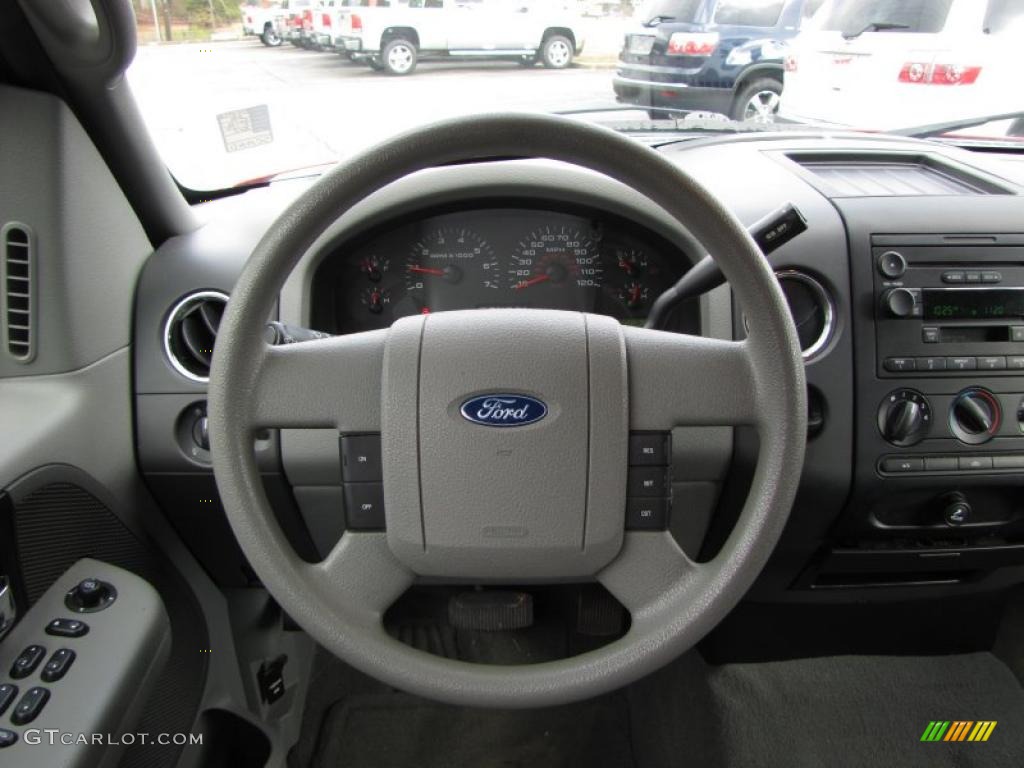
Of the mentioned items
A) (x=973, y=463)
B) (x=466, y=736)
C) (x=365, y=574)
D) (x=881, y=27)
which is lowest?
(x=466, y=736)

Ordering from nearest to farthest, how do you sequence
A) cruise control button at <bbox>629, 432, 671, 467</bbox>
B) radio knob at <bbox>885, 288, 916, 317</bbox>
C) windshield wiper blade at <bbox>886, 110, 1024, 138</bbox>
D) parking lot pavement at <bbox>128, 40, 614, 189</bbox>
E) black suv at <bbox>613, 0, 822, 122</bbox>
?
cruise control button at <bbox>629, 432, 671, 467</bbox>, radio knob at <bbox>885, 288, 916, 317</bbox>, parking lot pavement at <bbox>128, 40, 614, 189</bbox>, windshield wiper blade at <bbox>886, 110, 1024, 138</bbox>, black suv at <bbox>613, 0, 822, 122</bbox>

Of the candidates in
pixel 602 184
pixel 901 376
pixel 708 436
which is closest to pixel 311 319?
pixel 602 184

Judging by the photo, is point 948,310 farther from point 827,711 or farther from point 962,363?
point 827,711

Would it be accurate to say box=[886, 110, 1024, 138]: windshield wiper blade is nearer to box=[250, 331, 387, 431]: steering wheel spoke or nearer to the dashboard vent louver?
box=[250, 331, 387, 431]: steering wheel spoke

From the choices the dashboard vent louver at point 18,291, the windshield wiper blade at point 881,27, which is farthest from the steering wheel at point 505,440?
the windshield wiper blade at point 881,27

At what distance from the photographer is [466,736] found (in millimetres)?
1896

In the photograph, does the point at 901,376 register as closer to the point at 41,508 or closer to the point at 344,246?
the point at 344,246

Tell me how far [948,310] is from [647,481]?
2.38 ft

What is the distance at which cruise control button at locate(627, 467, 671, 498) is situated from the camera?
1.06 metres

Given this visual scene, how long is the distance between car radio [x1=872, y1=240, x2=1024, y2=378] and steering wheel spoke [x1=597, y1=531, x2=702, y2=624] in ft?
1.91

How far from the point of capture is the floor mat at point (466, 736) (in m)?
1.85

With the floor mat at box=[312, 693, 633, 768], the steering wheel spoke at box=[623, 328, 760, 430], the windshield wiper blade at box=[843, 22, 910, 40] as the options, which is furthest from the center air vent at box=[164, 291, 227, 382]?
the windshield wiper blade at box=[843, 22, 910, 40]

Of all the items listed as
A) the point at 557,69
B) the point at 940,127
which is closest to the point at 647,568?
the point at 557,69

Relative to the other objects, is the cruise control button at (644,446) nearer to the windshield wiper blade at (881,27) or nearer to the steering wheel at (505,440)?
the steering wheel at (505,440)
